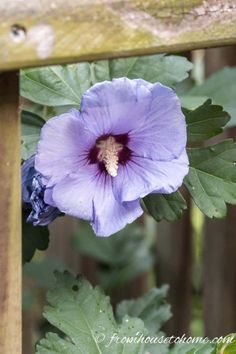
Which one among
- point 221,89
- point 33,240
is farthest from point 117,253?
point 33,240

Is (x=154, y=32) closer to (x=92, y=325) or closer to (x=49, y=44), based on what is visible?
(x=49, y=44)

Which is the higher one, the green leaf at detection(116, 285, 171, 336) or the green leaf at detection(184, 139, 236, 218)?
the green leaf at detection(184, 139, 236, 218)

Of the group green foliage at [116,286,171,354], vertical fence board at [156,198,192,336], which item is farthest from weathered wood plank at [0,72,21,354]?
vertical fence board at [156,198,192,336]

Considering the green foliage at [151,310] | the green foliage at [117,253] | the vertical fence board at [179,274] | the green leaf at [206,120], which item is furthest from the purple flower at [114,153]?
the green foliage at [117,253]

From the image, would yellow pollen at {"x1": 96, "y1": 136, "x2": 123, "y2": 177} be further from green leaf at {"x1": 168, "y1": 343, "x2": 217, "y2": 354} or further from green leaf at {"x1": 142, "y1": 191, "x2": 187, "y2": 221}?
green leaf at {"x1": 168, "y1": 343, "x2": 217, "y2": 354}

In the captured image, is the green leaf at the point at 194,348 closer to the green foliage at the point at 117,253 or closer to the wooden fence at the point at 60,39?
the wooden fence at the point at 60,39

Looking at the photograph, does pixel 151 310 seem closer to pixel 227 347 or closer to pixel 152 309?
pixel 152 309

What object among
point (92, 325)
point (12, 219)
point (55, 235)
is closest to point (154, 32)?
point (12, 219)
